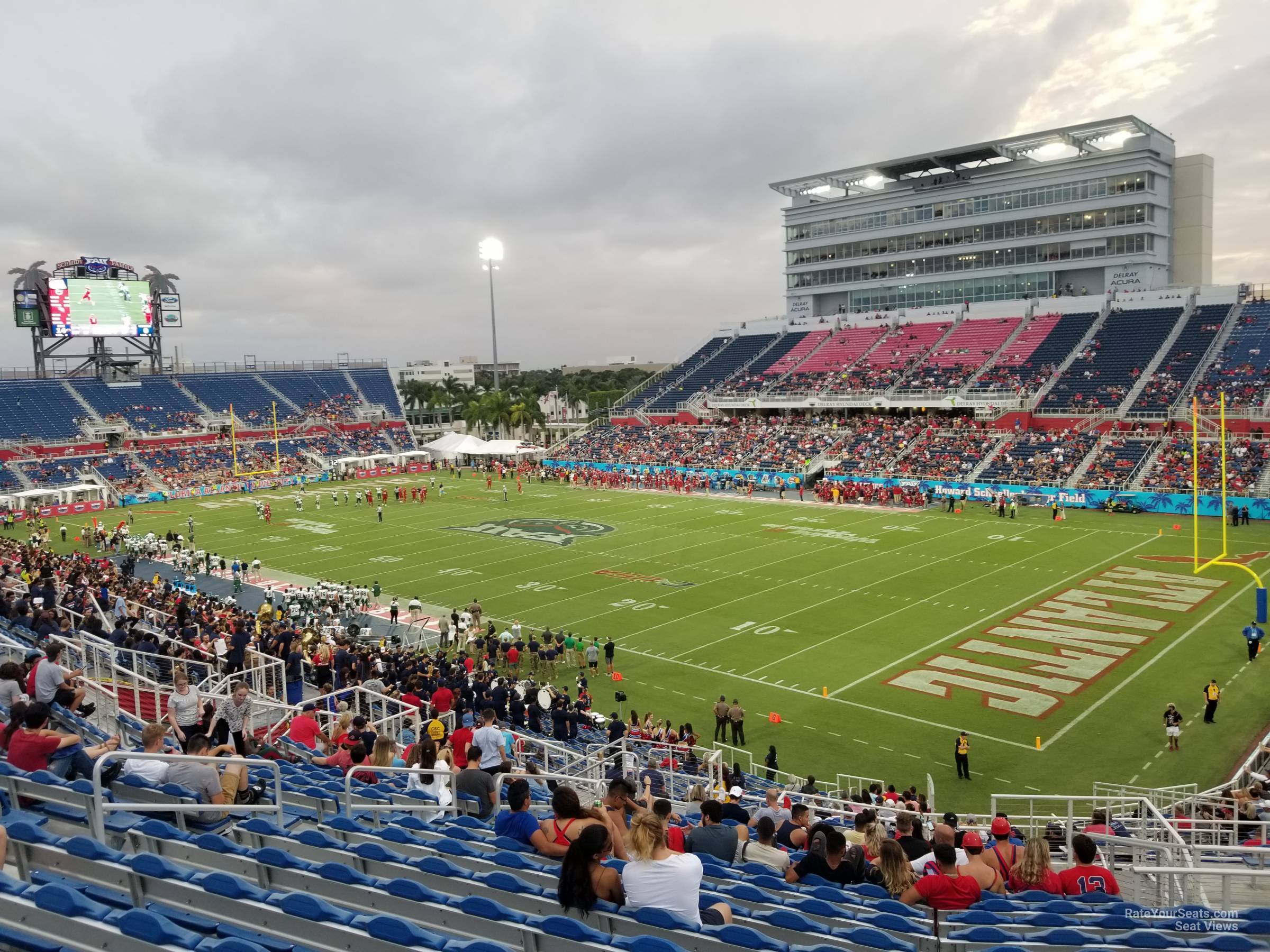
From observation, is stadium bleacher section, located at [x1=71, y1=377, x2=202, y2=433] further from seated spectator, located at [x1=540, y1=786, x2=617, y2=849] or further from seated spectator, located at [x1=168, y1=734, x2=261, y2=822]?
seated spectator, located at [x1=540, y1=786, x2=617, y2=849]

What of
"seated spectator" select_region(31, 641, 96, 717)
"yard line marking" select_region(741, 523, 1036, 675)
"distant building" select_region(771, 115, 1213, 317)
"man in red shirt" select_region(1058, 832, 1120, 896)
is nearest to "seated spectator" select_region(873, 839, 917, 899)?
"man in red shirt" select_region(1058, 832, 1120, 896)

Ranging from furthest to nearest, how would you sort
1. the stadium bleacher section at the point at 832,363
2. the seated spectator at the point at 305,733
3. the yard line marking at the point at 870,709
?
the stadium bleacher section at the point at 832,363
the yard line marking at the point at 870,709
the seated spectator at the point at 305,733

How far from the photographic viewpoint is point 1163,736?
17469mm

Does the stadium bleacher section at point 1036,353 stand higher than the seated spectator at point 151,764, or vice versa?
the stadium bleacher section at point 1036,353

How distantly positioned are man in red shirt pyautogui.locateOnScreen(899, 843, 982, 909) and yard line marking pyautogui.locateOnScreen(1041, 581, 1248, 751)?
12476mm

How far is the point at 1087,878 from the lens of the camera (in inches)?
274

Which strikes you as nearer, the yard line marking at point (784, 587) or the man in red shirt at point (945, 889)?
the man in red shirt at point (945, 889)

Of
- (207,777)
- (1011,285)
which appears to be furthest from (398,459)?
(207,777)

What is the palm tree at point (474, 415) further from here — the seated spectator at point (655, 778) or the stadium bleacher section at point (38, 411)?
the seated spectator at point (655, 778)

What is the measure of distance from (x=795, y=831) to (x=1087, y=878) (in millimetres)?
2490

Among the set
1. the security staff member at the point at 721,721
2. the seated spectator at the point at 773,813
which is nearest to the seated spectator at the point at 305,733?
the seated spectator at the point at 773,813

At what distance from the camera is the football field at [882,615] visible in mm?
17609

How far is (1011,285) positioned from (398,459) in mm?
52475

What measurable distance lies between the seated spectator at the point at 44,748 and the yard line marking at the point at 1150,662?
16.4 m
